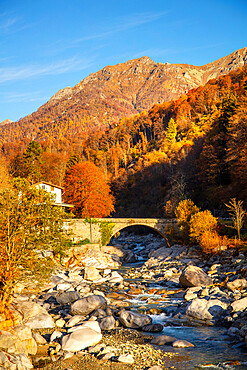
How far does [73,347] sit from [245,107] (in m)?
41.1

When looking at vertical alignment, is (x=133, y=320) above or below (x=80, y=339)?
below

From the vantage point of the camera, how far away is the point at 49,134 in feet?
530

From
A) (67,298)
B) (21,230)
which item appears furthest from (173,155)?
(21,230)

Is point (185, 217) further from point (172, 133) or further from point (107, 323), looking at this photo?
point (172, 133)

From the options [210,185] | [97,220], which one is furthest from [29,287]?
[210,185]

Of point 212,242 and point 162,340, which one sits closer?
point 162,340

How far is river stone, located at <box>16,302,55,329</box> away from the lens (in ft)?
49.0

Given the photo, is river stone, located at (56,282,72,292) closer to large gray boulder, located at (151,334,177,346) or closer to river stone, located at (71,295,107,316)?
river stone, located at (71,295,107,316)

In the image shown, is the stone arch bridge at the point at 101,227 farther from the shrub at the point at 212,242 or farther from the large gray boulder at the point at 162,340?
the large gray boulder at the point at 162,340

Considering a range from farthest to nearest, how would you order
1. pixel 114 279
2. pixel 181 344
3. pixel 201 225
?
pixel 201 225, pixel 114 279, pixel 181 344

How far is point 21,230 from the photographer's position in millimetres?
13875

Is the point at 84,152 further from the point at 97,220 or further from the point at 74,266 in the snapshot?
the point at 74,266

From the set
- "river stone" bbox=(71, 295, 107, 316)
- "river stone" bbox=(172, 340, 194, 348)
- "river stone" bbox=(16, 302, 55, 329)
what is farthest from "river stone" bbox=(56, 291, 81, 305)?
"river stone" bbox=(172, 340, 194, 348)

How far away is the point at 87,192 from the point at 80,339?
32.3 meters
